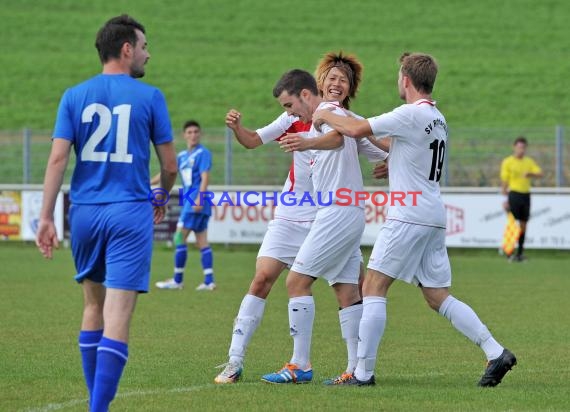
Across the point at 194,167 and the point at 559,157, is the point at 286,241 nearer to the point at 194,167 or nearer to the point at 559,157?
the point at 194,167

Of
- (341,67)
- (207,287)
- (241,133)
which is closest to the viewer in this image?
(341,67)

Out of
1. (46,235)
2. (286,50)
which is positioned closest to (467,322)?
(46,235)

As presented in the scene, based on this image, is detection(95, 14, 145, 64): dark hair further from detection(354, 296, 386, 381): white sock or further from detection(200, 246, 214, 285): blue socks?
detection(200, 246, 214, 285): blue socks

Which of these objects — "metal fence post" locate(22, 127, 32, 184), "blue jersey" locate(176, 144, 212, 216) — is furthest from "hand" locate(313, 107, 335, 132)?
"metal fence post" locate(22, 127, 32, 184)

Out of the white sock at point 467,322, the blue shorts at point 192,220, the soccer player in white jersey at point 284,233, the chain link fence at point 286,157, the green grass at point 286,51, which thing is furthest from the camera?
the green grass at point 286,51

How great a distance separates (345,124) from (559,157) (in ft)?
54.0


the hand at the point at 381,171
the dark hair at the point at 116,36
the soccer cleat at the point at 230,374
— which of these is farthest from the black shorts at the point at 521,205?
the dark hair at the point at 116,36

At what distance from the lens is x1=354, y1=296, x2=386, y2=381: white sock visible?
7.92 meters

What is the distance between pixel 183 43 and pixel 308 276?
120ft

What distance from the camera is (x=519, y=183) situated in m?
21.4

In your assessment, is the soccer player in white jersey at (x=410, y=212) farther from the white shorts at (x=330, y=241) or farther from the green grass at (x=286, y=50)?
the green grass at (x=286, y=50)

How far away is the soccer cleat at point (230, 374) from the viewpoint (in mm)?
8117

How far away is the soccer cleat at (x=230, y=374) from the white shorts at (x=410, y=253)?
116 centimetres

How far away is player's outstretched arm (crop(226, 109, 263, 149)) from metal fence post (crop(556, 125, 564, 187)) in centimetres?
1540
